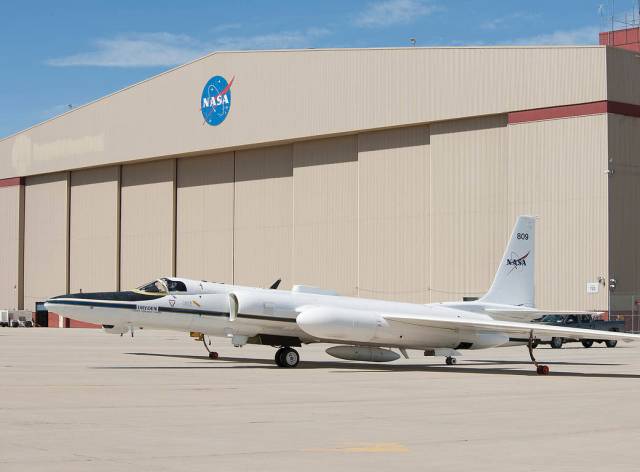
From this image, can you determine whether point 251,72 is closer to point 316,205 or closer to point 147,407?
point 316,205

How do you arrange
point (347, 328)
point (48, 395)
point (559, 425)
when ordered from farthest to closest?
point (347, 328) → point (48, 395) → point (559, 425)

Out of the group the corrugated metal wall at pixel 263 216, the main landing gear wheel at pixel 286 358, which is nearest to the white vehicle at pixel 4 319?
the corrugated metal wall at pixel 263 216

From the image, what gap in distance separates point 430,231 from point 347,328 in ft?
94.0

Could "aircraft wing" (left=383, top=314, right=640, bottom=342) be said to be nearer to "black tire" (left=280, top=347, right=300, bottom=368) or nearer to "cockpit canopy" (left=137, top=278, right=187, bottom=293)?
"black tire" (left=280, top=347, right=300, bottom=368)

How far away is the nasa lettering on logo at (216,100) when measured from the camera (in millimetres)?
62125

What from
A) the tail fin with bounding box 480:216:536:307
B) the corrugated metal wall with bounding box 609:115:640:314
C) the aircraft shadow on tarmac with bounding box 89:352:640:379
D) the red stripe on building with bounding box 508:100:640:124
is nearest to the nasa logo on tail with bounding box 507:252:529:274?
the tail fin with bounding box 480:216:536:307

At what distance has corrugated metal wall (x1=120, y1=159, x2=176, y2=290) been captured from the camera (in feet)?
219

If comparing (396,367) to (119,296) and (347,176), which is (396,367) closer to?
(119,296)

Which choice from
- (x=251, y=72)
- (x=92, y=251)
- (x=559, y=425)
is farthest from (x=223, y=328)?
(x=92, y=251)

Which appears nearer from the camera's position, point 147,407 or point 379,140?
point 147,407

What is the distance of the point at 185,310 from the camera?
79.6ft

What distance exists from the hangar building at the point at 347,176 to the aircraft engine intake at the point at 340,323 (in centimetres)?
2367

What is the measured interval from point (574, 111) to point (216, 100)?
25597 mm

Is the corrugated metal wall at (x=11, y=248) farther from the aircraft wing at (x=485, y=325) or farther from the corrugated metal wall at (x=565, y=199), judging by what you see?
the aircraft wing at (x=485, y=325)
